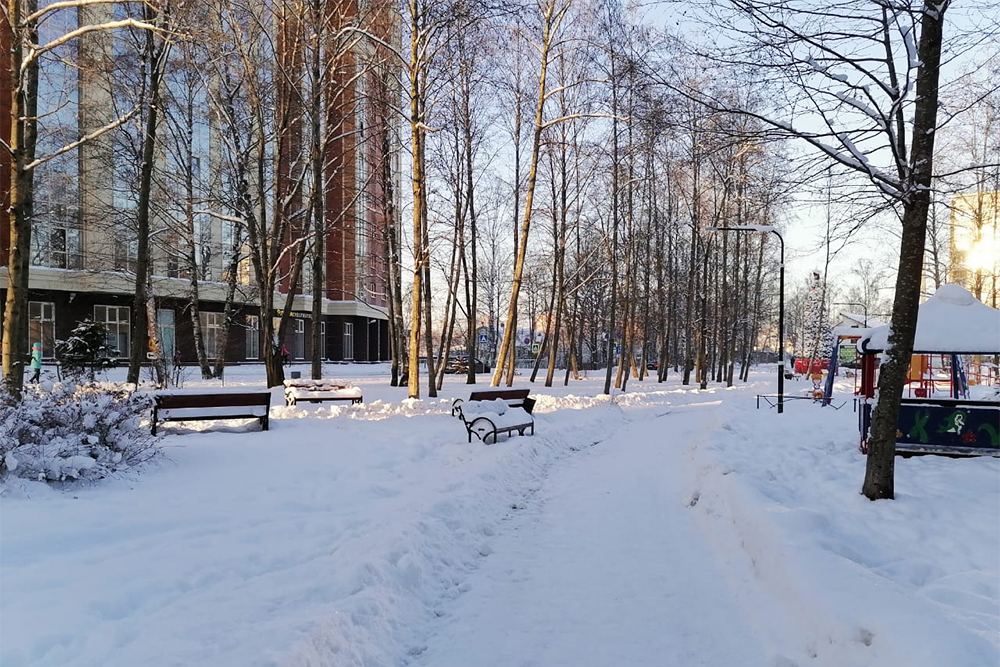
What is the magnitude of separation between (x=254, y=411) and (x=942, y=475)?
11.5 m

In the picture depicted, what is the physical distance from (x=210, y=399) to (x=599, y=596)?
30.6 feet

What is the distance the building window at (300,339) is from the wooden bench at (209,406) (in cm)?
3897

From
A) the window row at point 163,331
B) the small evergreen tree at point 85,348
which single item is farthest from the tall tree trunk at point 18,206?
the window row at point 163,331

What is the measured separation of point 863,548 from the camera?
602 centimetres

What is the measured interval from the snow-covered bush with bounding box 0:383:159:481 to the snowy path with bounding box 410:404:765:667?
4.75 metres

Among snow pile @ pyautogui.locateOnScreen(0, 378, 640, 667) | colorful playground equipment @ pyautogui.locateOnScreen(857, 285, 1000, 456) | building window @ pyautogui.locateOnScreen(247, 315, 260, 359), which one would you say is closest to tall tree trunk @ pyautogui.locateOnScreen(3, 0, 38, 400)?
snow pile @ pyautogui.locateOnScreen(0, 378, 640, 667)

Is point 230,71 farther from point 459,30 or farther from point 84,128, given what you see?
point 459,30

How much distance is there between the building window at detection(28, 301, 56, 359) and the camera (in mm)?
34219

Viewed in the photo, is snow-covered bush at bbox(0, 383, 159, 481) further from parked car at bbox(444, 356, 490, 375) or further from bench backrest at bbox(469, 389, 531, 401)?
parked car at bbox(444, 356, 490, 375)

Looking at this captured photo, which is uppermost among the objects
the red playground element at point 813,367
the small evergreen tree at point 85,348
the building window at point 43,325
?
the building window at point 43,325

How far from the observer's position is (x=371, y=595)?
4637mm

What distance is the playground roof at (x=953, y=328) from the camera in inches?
502

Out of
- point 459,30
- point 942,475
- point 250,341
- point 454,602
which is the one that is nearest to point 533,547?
point 454,602

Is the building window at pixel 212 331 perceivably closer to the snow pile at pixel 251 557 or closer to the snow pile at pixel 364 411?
the snow pile at pixel 364 411
